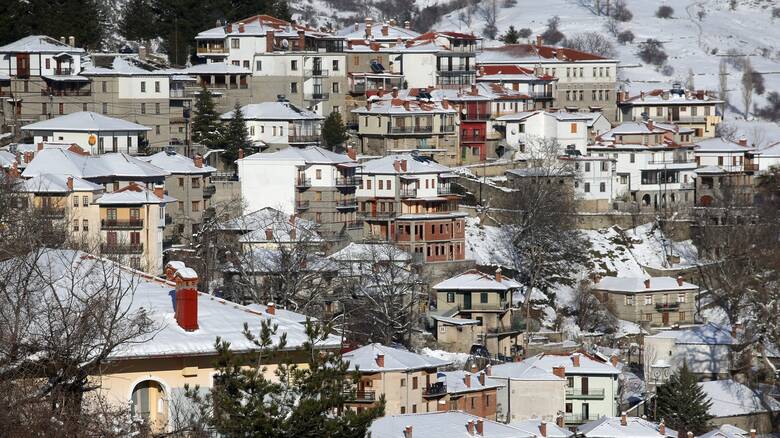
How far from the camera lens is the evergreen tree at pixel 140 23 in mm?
109750

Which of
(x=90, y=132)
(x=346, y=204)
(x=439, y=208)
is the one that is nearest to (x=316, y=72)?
(x=346, y=204)

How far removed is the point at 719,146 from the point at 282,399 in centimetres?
7190

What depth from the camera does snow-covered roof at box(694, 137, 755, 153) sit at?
98875mm

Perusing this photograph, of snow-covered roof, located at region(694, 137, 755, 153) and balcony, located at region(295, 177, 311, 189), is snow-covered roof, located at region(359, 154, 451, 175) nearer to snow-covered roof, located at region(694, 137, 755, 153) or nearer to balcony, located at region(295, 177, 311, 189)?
balcony, located at region(295, 177, 311, 189)

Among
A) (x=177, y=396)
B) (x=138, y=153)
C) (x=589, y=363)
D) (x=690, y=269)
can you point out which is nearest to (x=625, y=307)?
(x=690, y=269)

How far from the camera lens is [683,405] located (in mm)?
69188

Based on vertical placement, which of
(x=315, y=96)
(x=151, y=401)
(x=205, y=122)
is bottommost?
(x=151, y=401)

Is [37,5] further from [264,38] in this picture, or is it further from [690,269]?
[690,269]

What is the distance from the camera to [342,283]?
2960 inches

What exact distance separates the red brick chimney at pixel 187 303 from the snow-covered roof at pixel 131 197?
4202cm

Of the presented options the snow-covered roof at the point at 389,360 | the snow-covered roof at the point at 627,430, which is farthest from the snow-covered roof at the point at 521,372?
the snow-covered roof at the point at 389,360

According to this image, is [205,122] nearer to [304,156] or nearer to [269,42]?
[304,156]

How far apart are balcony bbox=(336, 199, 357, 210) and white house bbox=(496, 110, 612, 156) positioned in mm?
13001

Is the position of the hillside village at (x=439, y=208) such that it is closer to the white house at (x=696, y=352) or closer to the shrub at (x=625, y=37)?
the white house at (x=696, y=352)
